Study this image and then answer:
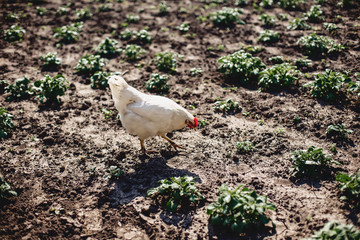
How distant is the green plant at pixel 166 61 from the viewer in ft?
24.4

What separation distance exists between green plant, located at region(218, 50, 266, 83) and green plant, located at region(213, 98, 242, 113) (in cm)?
98

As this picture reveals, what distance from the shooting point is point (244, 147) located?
16.7 feet

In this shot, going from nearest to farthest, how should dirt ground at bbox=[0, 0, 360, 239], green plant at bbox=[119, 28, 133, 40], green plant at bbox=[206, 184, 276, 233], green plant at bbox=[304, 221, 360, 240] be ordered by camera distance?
green plant at bbox=[304, 221, 360, 240] < green plant at bbox=[206, 184, 276, 233] < dirt ground at bbox=[0, 0, 360, 239] < green plant at bbox=[119, 28, 133, 40]

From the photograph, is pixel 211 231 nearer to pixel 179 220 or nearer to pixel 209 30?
pixel 179 220

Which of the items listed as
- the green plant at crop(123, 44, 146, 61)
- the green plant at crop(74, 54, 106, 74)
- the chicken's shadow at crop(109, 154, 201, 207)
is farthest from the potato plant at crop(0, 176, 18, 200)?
the green plant at crop(123, 44, 146, 61)

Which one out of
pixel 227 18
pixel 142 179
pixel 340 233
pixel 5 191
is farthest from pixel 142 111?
pixel 227 18

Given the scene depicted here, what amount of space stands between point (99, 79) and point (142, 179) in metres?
3.41

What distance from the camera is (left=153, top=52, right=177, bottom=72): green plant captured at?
24.4ft

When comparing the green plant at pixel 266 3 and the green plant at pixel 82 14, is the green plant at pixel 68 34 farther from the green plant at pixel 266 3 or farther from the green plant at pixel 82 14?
the green plant at pixel 266 3

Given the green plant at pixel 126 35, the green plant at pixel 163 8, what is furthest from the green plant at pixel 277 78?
the green plant at pixel 163 8

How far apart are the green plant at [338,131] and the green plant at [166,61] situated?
401cm

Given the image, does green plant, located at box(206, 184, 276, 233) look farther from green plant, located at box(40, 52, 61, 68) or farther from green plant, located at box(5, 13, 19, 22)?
green plant, located at box(5, 13, 19, 22)

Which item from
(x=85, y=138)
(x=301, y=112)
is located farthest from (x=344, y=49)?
(x=85, y=138)

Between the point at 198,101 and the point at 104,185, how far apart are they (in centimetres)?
293
